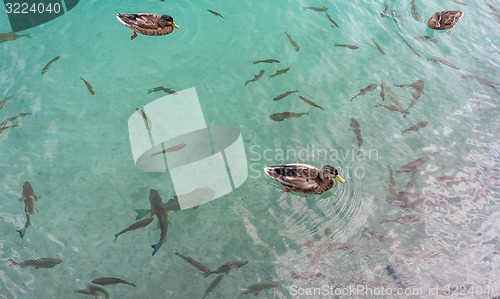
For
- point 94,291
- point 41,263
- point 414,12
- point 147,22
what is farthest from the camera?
point 414,12

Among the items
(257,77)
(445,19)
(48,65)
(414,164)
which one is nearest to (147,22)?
(48,65)

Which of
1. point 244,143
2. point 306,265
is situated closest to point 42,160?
point 244,143

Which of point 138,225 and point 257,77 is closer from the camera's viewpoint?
point 138,225

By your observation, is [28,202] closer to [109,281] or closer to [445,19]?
[109,281]

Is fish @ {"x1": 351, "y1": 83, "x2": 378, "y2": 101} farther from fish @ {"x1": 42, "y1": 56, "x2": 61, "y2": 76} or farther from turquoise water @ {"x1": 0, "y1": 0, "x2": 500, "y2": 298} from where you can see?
fish @ {"x1": 42, "y1": 56, "x2": 61, "y2": 76}

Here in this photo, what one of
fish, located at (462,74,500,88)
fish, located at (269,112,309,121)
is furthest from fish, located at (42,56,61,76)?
fish, located at (462,74,500,88)

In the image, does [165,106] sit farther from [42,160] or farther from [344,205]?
[344,205]
